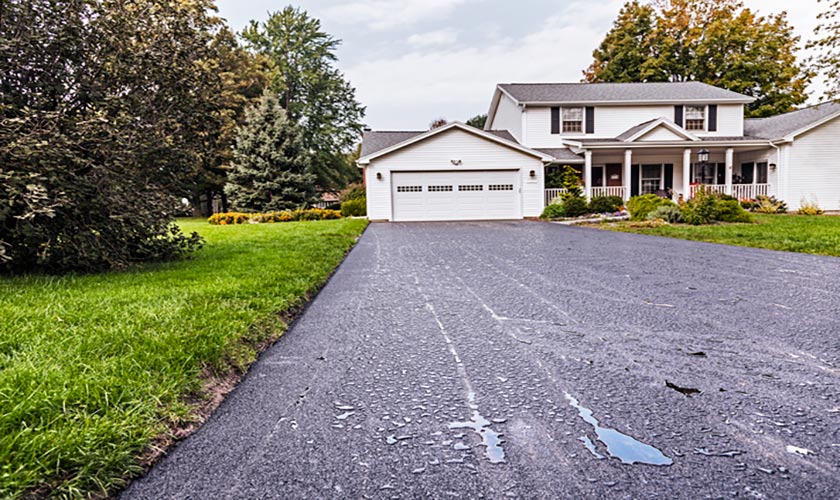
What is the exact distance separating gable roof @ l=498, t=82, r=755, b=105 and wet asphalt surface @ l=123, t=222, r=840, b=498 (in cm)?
1706

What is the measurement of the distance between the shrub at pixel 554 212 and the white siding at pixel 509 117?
4652 mm

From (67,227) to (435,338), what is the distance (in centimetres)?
459

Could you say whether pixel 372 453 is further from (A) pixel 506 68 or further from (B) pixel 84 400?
(A) pixel 506 68

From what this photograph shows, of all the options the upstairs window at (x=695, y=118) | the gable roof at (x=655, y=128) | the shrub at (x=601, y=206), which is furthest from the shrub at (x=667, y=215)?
the upstairs window at (x=695, y=118)

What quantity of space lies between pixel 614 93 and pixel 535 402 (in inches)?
855

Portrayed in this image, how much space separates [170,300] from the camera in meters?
3.99

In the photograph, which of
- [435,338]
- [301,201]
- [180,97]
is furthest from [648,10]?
[435,338]

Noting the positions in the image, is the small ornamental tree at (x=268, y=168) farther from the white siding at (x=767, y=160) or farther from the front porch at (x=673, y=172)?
the white siding at (x=767, y=160)

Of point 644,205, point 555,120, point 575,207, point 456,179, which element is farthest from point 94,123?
point 555,120

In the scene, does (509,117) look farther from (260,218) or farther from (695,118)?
(260,218)

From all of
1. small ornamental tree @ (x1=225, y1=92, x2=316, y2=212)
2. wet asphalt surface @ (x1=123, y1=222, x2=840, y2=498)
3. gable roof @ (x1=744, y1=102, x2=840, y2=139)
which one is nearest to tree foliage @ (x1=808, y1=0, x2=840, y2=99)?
gable roof @ (x1=744, y1=102, x2=840, y2=139)

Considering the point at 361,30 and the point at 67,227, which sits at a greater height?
the point at 361,30

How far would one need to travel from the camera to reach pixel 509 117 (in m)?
22.5

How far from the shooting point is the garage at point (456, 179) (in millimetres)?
18219
